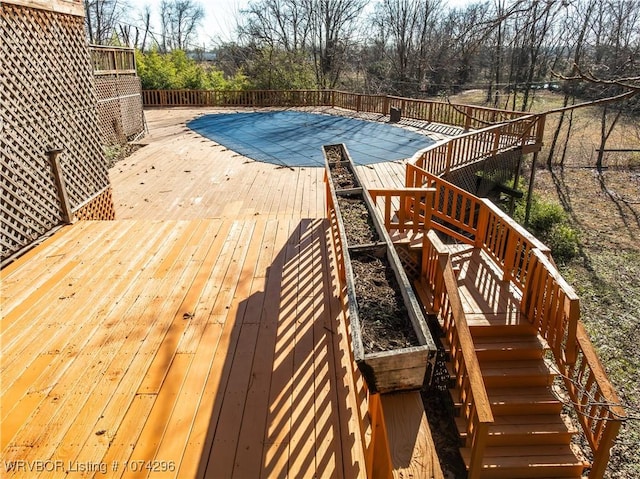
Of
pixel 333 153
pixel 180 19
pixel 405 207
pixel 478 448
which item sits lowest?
pixel 478 448

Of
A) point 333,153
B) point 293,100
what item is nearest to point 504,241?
point 333,153

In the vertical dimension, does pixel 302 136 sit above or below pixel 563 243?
above

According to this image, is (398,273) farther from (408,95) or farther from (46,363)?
(408,95)

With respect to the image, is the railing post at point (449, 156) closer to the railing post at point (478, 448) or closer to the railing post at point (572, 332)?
the railing post at point (572, 332)

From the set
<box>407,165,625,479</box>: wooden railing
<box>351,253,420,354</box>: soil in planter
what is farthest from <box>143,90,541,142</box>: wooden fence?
<box>351,253,420,354</box>: soil in planter

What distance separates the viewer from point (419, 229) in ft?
17.7

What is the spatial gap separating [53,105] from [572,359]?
218 inches

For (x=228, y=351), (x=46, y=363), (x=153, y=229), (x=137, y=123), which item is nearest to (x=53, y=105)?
(x=153, y=229)

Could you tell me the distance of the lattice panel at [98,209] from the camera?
4965mm

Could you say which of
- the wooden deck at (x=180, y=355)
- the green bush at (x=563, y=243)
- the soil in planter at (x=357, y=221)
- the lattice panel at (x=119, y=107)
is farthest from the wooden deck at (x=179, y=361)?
the green bush at (x=563, y=243)

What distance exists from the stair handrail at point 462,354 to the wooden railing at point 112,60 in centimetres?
881

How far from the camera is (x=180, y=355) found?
276 cm

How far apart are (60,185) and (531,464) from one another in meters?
5.42

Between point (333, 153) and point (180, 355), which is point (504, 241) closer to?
point (333, 153)
